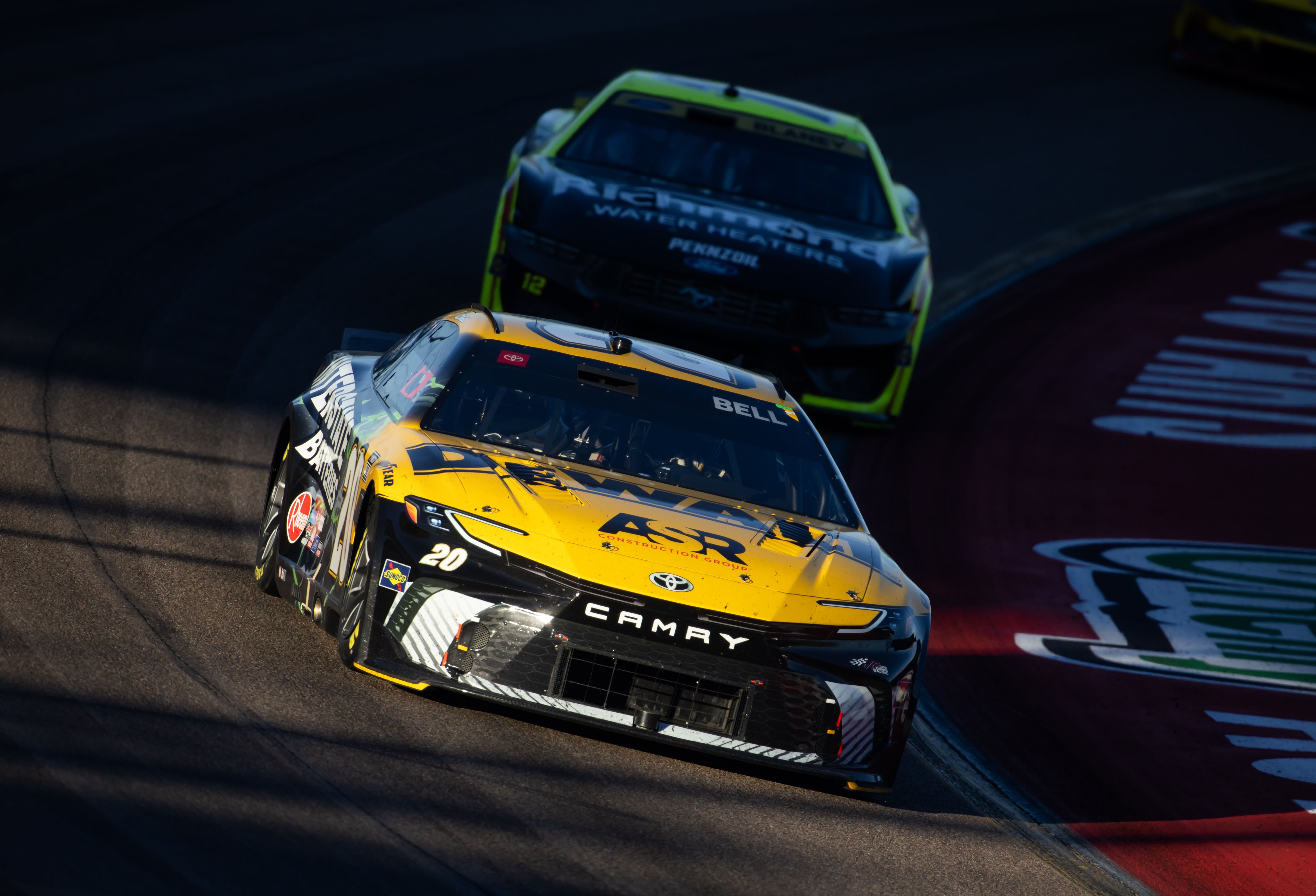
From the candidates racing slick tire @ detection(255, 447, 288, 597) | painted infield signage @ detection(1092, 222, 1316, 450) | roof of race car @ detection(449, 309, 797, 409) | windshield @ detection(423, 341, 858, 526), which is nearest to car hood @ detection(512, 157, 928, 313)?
roof of race car @ detection(449, 309, 797, 409)

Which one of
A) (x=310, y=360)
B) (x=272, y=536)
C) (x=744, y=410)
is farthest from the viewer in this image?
(x=310, y=360)

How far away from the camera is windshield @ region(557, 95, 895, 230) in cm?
1072

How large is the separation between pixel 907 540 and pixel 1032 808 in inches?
137

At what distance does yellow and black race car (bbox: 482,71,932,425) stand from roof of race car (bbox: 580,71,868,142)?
0.15 ft

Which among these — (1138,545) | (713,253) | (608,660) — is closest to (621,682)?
(608,660)

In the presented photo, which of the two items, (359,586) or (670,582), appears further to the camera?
(359,586)

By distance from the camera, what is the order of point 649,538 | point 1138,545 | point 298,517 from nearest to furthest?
point 649,538 → point 298,517 → point 1138,545

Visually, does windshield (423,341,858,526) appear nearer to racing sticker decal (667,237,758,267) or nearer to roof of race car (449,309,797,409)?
roof of race car (449,309,797,409)

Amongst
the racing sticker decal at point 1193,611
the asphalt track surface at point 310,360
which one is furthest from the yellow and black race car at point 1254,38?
the racing sticker decal at point 1193,611

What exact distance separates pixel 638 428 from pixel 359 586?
4.40ft

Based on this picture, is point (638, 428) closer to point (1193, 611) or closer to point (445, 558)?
point (445, 558)

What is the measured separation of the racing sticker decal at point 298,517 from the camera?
621 centimetres

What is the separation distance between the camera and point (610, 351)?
22.3 feet

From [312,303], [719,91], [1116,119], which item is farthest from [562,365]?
[1116,119]
